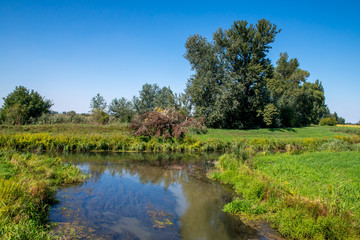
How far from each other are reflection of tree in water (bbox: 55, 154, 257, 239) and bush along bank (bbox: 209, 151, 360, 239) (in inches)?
33.5

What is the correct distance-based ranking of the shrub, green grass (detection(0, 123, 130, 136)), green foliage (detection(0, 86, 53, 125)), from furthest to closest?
green foliage (detection(0, 86, 53, 125))
green grass (detection(0, 123, 130, 136))
the shrub

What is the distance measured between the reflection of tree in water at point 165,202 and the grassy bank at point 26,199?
4.55ft

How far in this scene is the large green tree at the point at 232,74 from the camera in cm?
3794

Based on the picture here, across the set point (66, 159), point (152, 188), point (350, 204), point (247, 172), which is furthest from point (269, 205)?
point (66, 159)

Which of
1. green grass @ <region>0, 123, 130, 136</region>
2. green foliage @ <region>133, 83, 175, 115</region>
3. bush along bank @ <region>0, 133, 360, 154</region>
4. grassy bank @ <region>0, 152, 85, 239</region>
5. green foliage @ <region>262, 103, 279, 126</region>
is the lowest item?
grassy bank @ <region>0, 152, 85, 239</region>

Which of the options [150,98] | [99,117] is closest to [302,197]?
[99,117]

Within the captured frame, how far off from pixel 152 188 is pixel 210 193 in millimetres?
2691

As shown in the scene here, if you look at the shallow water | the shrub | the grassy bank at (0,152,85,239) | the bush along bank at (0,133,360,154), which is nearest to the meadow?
the grassy bank at (0,152,85,239)

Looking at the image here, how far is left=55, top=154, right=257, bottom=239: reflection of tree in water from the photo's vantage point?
22.0ft

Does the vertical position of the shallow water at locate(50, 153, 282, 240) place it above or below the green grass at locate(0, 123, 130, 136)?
below

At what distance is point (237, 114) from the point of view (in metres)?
39.9

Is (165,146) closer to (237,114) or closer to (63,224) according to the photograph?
(63,224)

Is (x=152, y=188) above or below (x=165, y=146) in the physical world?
below

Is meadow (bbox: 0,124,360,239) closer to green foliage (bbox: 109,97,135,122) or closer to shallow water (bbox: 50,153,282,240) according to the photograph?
shallow water (bbox: 50,153,282,240)
